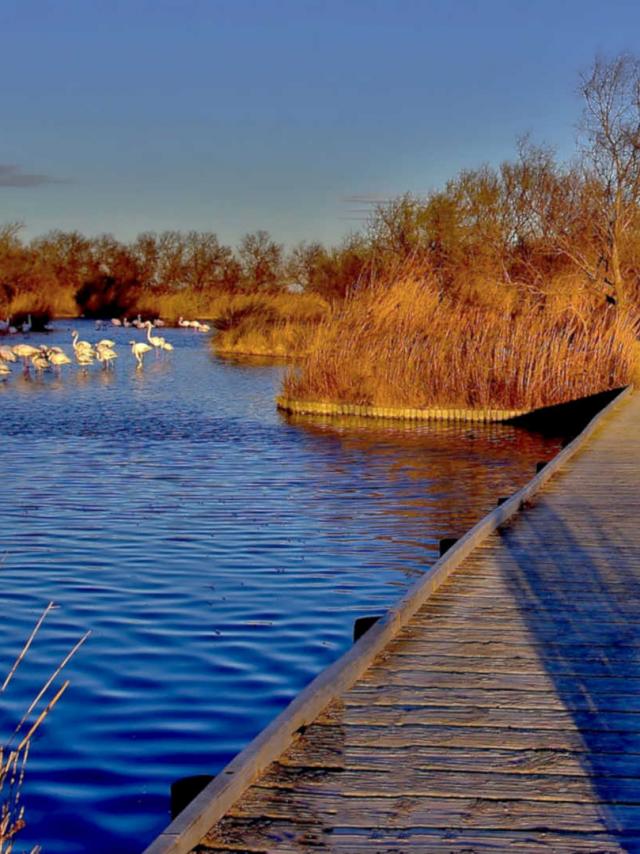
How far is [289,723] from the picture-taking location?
3.75 meters

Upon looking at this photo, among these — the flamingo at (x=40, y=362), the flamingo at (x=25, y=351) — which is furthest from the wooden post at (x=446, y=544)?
the flamingo at (x=25, y=351)

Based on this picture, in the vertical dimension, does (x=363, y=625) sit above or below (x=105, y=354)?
below

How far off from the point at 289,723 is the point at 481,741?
1.94 ft

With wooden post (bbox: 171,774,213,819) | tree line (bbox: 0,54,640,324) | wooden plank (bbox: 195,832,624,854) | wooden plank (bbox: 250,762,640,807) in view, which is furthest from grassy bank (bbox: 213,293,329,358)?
wooden plank (bbox: 195,832,624,854)

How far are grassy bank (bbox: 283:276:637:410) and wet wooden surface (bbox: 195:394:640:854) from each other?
13238 mm

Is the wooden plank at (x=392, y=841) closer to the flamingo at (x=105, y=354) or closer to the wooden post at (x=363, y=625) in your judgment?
the wooden post at (x=363, y=625)

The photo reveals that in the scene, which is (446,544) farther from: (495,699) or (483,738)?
(483,738)

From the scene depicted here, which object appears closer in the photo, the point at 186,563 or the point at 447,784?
the point at 447,784

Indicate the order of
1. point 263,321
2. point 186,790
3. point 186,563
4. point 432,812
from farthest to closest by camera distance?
1. point 263,321
2. point 186,563
3. point 186,790
4. point 432,812

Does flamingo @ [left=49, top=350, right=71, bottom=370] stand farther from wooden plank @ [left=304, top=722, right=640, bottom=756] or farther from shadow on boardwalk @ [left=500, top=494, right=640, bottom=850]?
wooden plank @ [left=304, top=722, right=640, bottom=756]

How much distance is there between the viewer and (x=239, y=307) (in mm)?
41938

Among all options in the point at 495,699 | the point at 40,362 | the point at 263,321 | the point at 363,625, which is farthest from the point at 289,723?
the point at 263,321

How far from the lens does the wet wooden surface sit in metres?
3.12

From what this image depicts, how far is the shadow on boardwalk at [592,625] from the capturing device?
3592 mm
